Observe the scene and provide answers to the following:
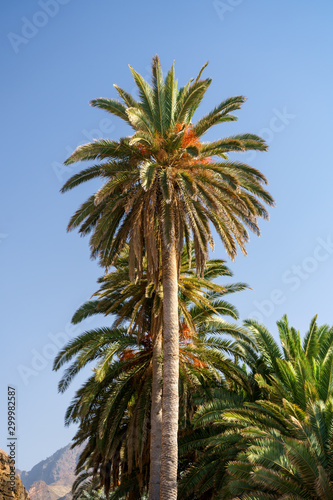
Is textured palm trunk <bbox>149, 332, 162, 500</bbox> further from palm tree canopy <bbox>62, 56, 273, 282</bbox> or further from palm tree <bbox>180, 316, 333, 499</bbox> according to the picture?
palm tree canopy <bbox>62, 56, 273, 282</bbox>

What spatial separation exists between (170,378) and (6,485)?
26.6 ft

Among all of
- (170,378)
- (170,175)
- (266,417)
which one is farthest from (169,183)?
(266,417)

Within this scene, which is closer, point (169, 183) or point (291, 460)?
point (291, 460)

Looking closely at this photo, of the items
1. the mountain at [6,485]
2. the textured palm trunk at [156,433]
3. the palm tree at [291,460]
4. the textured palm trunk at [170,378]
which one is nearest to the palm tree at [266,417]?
the palm tree at [291,460]

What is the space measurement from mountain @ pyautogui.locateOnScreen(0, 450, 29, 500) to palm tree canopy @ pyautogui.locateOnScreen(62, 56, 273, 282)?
8557 mm

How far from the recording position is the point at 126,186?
16.1 m

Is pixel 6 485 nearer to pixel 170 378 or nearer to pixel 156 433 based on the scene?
pixel 156 433

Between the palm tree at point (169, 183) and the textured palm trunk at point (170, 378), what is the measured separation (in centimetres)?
3

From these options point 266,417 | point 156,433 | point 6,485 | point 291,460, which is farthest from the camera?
point 6,485

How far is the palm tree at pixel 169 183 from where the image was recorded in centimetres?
1580

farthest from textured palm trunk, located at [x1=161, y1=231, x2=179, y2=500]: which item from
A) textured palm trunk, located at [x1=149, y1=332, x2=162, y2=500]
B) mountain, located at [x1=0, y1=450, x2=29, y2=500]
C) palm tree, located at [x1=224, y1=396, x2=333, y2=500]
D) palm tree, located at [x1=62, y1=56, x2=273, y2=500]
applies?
mountain, located at [x1=0, y1=450, x2=29, y2=500]

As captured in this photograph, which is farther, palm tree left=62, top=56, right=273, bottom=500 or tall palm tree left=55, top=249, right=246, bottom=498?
tall palm tree left=55, top=249, right=246, bottom=498

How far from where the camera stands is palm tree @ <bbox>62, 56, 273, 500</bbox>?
15797 mm

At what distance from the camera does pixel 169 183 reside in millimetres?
15164
